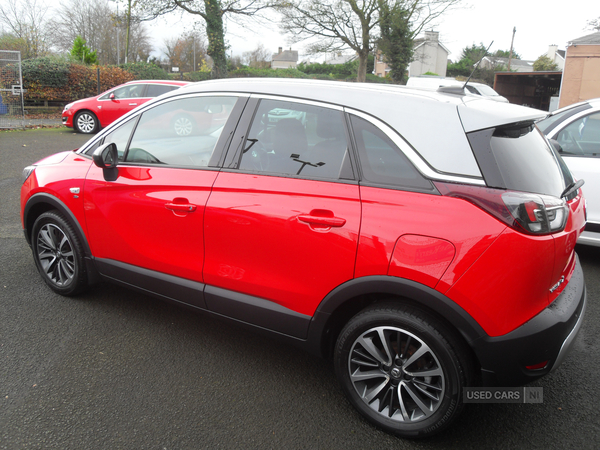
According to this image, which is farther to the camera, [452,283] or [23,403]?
[23,403]

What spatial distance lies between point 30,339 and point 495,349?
3014mm

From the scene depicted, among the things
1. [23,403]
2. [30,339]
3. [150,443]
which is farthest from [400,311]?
[30,339]

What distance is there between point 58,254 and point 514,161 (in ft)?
11.4

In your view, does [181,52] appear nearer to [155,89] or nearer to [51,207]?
[155,89]

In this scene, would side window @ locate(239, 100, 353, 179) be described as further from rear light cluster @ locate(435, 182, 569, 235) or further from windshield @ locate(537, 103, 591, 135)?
windshield @ locate(537, 103, 591, 135)

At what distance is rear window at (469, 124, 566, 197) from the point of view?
2.09 metres

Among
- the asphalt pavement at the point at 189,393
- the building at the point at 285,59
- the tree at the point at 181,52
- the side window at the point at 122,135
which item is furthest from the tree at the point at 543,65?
the building at the point at 285,59

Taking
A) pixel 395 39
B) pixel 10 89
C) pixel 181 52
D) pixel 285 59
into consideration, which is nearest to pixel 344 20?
pixel 395 39

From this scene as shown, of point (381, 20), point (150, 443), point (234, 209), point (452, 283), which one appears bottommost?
point (150, 443)

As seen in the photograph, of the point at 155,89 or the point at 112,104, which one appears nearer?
the point at 155,89

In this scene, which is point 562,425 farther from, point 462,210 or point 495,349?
point 462,210

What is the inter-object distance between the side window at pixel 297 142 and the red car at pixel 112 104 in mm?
13020

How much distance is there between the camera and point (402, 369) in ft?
7.66

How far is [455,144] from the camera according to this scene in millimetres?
2154
